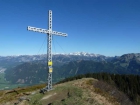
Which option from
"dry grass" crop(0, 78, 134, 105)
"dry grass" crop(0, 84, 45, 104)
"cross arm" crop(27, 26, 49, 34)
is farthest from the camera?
"dry grass" crop(0, 84, 45, 104)

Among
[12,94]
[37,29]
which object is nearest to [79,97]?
[37,29]

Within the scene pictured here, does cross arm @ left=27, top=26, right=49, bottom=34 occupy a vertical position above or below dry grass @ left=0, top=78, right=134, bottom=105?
above

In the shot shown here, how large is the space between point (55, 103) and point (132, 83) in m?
80.4

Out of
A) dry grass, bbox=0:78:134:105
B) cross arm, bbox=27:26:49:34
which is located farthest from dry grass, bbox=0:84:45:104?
cross arm, bbox=27:26:49:34

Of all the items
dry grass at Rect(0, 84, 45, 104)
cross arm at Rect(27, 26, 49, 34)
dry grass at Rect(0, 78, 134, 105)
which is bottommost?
dry grass at Rect(0, 84, 45, 104)

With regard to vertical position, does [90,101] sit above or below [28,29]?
below

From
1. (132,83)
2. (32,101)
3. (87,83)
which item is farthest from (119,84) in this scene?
(32,101)

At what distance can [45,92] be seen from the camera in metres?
39.5

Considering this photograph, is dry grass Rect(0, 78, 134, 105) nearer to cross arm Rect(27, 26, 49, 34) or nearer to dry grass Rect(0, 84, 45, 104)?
cross arm Rect(27, 26, 49, 34)

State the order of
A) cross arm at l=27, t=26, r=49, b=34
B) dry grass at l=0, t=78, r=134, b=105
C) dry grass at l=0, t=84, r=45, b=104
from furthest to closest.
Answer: dry grass at l=0, t=84, r=45, b=104 → cross arm at l=27, t=26, r=49, b=34 → dry grass at l=0, t=78, r=134, b=105

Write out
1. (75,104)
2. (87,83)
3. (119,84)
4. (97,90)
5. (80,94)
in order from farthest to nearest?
(119,84) < (87,83) < (97,90) < (80,94) < (75,104)

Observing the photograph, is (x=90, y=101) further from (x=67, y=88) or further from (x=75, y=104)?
(x=67, y=88)

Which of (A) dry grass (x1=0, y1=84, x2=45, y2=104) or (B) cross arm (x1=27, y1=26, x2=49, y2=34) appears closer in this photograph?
(B) cross arm (x1=27, y1=26, x2=49, y2=34)

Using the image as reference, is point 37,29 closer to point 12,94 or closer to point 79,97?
point 79,97
